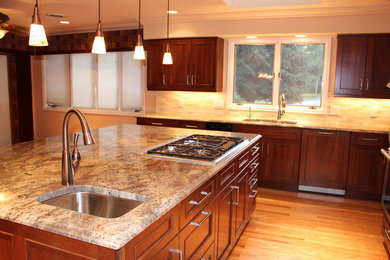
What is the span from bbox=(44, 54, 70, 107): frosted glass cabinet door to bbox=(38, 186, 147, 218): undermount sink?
5.73 m

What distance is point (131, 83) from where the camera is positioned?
6191 mm

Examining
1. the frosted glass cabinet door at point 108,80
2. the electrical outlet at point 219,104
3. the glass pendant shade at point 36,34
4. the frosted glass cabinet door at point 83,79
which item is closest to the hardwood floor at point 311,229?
the electrical outlet at point 219,104

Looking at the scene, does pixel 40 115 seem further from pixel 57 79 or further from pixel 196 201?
pixel 196 201

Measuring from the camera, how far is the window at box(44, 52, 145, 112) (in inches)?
243

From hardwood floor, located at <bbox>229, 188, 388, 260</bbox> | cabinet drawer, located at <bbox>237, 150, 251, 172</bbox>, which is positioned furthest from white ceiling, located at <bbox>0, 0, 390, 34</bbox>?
hardwood floor, located at <bbox>229, 188, 388, 260</bbox>

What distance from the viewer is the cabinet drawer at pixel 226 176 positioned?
2223 millimetres

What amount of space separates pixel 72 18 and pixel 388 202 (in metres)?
4.95

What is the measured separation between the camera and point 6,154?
234 centimetres

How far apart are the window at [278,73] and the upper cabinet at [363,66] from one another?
1.33ft

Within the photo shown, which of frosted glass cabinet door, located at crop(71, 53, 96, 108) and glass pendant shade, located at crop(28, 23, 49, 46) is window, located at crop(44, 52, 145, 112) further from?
glass pendant shade, located at crop(28, 23, 49, 46)

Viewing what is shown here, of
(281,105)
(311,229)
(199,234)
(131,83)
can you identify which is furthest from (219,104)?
(199,234)

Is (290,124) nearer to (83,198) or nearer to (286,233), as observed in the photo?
(286,233)

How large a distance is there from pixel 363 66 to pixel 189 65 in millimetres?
2451

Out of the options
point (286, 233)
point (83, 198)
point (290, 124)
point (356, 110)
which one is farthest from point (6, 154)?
point (356, 110)
